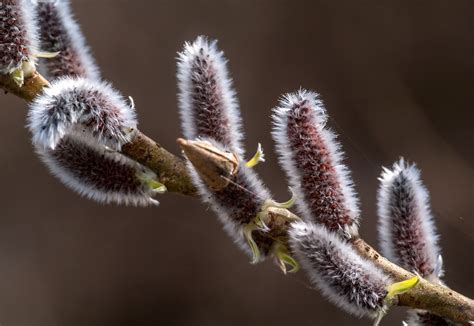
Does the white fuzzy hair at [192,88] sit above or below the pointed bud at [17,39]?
above

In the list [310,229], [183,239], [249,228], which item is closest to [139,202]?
[249,228]

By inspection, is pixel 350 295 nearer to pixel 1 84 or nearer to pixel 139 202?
pixel 139 202

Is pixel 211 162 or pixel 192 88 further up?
pixel 192 88

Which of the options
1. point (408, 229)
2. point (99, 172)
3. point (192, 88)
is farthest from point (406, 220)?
point (99, 172)

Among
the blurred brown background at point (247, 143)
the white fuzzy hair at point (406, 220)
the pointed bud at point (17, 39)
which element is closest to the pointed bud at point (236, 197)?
the white fuzzy hair at point (406, 220)

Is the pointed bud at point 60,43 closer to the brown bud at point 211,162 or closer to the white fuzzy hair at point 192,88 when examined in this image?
the white fuzzy hair at point 192,88

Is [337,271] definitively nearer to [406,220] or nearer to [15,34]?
[406,220]
